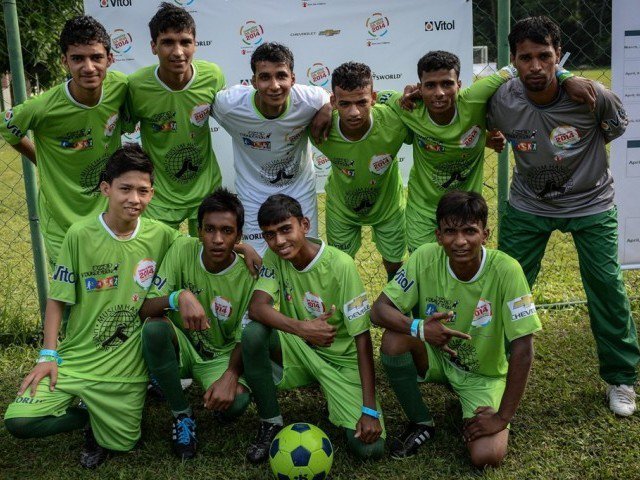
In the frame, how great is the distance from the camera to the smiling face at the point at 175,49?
3.73 metres

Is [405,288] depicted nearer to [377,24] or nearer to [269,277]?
[269,277]

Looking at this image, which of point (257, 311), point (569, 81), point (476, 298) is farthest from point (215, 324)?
point (569, 81)

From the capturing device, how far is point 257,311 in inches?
128

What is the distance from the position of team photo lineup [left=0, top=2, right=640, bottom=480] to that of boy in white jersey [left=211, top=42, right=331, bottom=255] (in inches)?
0.5

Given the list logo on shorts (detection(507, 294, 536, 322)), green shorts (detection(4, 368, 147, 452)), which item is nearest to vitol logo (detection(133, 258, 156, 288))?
green shorts (detection(4, 368, 147, 452))

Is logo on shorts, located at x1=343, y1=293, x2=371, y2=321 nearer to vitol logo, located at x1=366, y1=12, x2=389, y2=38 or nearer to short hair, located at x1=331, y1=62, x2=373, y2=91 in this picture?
short hair, located at x1=331, y1=62, x2=373, y2=91

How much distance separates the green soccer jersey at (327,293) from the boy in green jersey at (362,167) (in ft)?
2.17

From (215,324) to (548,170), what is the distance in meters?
1.88

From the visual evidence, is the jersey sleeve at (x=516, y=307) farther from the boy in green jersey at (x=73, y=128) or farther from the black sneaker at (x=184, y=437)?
the boy in green jersey at (x=73, y=128)

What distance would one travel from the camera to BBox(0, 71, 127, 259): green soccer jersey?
3.73 meters

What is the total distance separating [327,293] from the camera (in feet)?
11.0

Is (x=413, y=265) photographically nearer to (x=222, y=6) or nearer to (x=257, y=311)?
(x=257, y=311)

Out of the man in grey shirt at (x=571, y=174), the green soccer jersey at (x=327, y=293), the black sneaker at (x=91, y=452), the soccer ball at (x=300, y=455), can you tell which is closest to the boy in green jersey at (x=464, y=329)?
the green soccer jersey at (x=327, y=293)

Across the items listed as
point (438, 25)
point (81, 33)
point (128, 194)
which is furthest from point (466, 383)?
point (81, 33)
